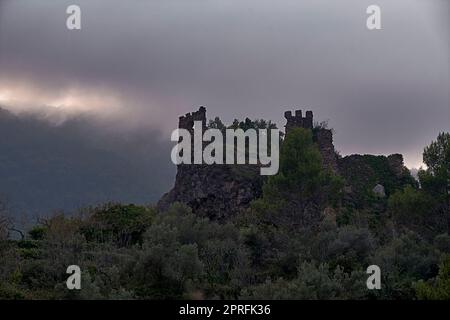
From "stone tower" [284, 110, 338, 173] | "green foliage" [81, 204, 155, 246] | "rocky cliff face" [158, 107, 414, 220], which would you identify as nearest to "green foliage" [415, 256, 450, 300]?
"green foliage" [81, 204, 155, 246]

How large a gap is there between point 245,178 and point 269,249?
15.9 m

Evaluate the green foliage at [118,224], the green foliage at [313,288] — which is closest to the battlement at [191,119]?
the green foliage at [118,224]

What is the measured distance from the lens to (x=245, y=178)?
141 feet

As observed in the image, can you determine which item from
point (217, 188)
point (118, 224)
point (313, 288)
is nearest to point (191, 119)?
point (217, 188)

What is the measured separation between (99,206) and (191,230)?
15.8 m

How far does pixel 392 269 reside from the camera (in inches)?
838

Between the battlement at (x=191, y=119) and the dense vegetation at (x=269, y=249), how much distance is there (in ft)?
32.9

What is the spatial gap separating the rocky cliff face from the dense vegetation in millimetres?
5233

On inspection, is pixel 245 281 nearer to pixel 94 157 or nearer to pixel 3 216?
pixel 3 216

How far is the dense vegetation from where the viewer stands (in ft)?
60.8

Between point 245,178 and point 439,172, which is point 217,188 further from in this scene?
point 439,172

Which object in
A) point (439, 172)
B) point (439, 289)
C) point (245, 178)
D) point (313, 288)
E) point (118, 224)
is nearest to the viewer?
point (439, 289)

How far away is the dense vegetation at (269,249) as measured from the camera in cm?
1853

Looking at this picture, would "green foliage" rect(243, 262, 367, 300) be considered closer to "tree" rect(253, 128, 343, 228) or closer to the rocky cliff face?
"tree" rect(253, 128, 343, 228)
